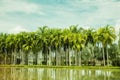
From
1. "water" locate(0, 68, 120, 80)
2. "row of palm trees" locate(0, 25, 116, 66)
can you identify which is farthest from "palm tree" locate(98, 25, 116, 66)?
"water" locate(0, 68, 120, 80)

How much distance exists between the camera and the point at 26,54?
276 feet

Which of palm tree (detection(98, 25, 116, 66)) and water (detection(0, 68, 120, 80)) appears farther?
palm tree (detection(98, 25, 116, 66))

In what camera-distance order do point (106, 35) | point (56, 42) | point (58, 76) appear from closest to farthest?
point (58, 76)
point (106, 35)
point (56, 42)

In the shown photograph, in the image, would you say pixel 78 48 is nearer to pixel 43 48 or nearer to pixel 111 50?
pixel 43 48

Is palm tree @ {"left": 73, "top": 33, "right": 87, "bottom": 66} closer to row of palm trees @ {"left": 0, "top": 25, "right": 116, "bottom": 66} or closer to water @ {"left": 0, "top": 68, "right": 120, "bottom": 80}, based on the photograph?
row of palm trees @ {"left": 0, "top": 25, "right": 116, "bottom": 66}

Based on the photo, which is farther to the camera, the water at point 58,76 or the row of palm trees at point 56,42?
the row of palm trees at point 56,42

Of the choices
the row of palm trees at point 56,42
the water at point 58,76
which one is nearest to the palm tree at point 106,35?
the row of palm trees at point 56,42

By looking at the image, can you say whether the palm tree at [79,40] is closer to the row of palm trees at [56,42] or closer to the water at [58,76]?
the row of palm trees at [56,42]

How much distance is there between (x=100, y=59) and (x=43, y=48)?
23.1 m

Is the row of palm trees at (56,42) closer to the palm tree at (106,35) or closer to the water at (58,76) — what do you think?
the palm tree at (106,35)

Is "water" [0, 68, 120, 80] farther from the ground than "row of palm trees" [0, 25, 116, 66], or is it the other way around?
"row of palm trees" [0, 25, 116, 66]

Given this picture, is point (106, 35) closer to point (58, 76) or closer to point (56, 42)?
point (56, 42)

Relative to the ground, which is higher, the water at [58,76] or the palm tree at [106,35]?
the palm tree at [106,35]

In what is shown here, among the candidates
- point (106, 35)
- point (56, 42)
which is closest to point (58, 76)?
point (106, 35)
